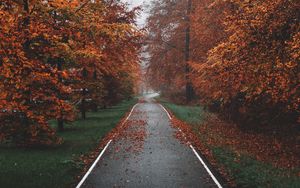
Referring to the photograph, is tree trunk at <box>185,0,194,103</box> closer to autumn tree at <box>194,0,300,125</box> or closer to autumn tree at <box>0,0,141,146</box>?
autumn tree at <box>0,0,141,146</box>

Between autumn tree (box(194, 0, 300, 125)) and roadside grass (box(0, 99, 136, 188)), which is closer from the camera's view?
roadside grass (box(0, 99, 136, 188))

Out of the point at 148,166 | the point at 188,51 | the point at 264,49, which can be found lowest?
the point at 148,166

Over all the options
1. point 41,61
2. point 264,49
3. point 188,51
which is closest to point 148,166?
point 264,49

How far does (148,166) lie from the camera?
42.6ft

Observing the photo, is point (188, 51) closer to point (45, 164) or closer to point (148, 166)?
point (148, 166)

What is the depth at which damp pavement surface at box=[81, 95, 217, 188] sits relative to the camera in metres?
10.9

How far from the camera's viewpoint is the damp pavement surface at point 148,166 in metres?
10.9

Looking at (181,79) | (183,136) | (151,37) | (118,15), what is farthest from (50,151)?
(151,37)

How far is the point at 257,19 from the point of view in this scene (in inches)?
537

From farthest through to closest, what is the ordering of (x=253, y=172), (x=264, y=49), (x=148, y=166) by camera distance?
1. (x=264, y=49)
2. (x=148, y=166)
3. (x=253, y=172)

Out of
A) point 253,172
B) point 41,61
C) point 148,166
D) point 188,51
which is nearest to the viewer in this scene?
point 253,172

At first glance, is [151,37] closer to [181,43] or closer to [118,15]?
[181,43]

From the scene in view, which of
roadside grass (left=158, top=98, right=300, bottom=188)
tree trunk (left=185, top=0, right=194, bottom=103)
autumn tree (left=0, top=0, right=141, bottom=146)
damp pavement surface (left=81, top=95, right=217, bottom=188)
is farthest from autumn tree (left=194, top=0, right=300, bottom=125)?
tree trunk (left=185, top=0, right=194, bottom=103)

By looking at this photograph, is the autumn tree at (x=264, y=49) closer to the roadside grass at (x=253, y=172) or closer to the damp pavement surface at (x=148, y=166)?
the roadside grass at (x=253, y=172)
